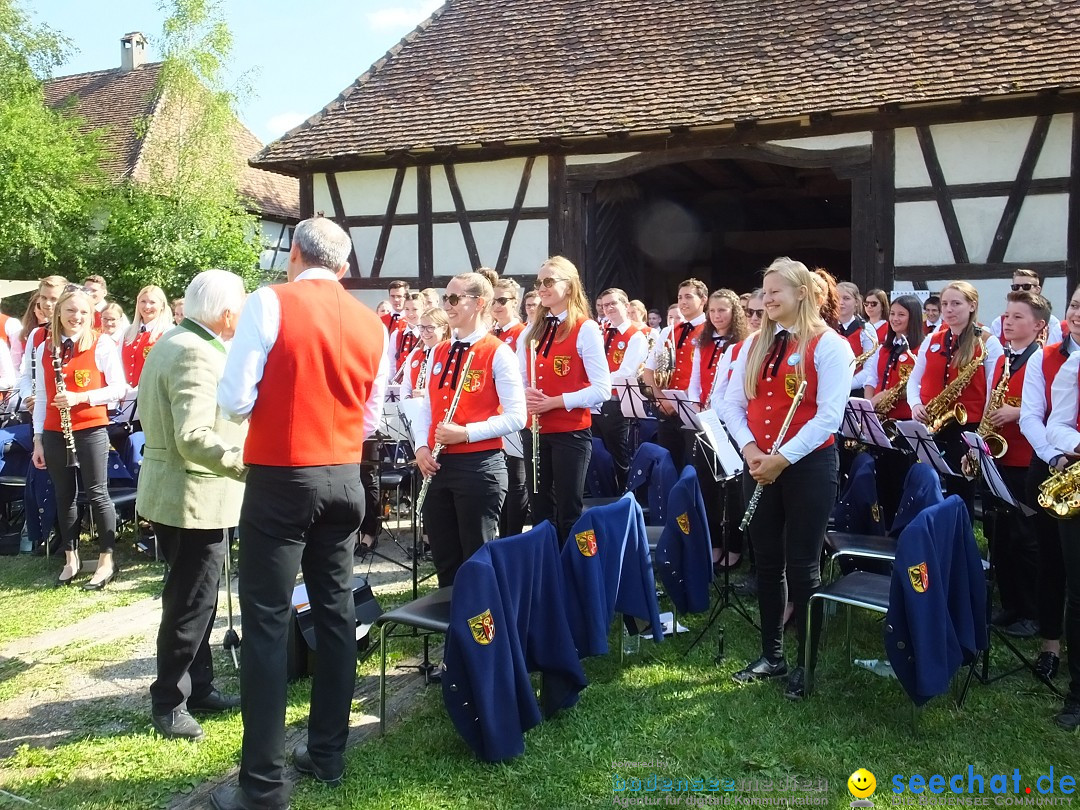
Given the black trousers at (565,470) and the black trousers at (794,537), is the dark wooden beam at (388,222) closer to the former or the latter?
the black trousers at (565,470)

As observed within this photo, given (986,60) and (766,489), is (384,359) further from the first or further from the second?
(986,60)

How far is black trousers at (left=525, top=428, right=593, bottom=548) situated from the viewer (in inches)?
210

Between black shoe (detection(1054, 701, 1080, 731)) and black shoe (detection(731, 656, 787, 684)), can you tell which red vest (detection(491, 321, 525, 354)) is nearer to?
black shoe (detection(731, 656, 787, 684))

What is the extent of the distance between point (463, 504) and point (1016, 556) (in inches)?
125

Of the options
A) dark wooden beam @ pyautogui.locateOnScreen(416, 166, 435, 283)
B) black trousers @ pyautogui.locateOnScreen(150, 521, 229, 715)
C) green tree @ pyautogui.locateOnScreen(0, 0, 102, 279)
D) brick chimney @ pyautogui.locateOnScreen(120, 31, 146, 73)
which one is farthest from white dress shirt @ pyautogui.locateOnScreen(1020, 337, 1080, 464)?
brick chimney @ pyautogui.locateOnScreen(120, 31, 146, 73)

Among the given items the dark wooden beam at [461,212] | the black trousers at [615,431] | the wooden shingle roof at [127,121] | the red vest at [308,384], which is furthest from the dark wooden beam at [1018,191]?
the wooden shingle roof at [127,121]

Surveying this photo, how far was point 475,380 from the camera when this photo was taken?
14.5 ft

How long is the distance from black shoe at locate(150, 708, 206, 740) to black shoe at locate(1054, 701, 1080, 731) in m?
3.65

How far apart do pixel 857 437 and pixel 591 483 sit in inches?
72.0

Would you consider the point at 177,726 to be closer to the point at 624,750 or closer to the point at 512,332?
the point at 624,750

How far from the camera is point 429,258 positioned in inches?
535

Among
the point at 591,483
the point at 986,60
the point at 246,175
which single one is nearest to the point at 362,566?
the point at 591,483

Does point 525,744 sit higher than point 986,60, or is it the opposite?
point 986,60

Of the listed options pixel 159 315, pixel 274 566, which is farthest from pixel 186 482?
pixel 159 315
